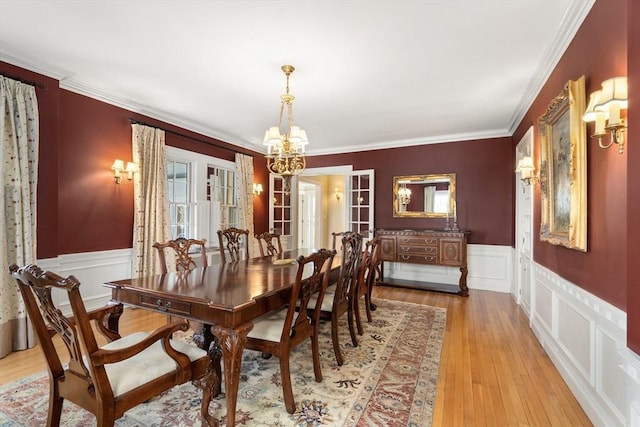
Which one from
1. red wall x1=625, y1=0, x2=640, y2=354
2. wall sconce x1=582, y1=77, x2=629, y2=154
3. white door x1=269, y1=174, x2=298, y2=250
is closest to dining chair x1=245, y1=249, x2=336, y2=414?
red wall x1=625, y1=0, x2=640, y2=354

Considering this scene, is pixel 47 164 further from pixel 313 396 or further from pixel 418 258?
pixel 418 258

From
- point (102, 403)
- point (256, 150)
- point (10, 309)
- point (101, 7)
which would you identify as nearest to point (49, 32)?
point (101, 7)

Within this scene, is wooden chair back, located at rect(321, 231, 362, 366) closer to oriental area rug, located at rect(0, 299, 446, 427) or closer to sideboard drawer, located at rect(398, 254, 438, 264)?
oriental area rug, located at rect(0, 299, 446, 427)

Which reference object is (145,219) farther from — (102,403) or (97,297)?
(102,403)

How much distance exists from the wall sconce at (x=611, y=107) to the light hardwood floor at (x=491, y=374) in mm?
1679

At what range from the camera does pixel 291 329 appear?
2.04 metres

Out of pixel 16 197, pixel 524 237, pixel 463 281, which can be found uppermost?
pixel 16 197

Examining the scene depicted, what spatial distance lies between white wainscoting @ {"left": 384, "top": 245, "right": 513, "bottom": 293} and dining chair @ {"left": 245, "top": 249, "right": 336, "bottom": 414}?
3.83 m

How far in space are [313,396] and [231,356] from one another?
0.78m

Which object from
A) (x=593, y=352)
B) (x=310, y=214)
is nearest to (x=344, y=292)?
(x=593, y=352)

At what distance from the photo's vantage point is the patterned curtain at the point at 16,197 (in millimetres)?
2672

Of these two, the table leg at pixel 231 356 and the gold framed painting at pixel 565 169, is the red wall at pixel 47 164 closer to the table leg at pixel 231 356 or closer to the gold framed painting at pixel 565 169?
the table leg at pixel 231 356

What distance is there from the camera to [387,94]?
360 cm

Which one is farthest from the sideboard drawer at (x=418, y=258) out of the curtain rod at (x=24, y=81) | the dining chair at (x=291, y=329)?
the curtain rod at (x=24, y=81)
